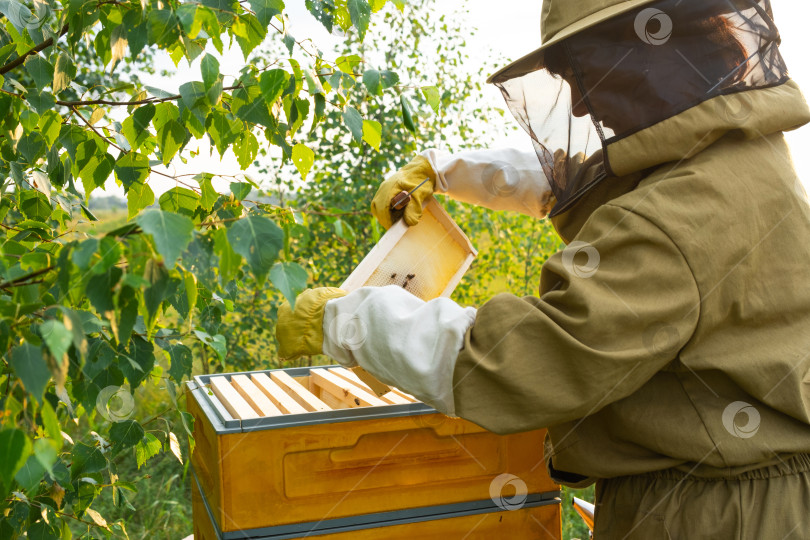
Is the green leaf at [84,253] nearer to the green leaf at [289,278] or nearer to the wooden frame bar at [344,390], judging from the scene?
the green leaf at [289,278]

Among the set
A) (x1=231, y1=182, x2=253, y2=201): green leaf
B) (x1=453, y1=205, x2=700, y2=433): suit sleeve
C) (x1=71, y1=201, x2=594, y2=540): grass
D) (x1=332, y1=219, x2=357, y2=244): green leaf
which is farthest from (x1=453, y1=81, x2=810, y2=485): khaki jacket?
(x1=71, y1=201, x2=594, y2=540): grass

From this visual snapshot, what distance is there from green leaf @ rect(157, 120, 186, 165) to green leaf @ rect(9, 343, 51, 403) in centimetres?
75

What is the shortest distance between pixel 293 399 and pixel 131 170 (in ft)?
2.68

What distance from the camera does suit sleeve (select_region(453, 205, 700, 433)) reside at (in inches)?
52.5

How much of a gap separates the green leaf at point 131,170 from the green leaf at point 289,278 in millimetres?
686

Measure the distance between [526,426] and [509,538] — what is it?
67 cm

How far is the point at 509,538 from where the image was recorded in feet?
6.22

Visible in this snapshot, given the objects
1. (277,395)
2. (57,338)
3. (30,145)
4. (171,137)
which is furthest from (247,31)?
(277,395)

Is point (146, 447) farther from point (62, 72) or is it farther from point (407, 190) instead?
point (407, 190)

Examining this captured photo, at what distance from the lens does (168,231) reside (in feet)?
2.66

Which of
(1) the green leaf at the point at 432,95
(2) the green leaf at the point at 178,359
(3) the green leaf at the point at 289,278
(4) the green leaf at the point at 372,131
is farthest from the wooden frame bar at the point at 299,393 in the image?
(3) the green leaf at the point at 289,278

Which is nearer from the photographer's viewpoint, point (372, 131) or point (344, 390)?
point (372, 131)

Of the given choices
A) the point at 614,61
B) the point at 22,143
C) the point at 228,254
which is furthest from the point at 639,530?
the point at 22,143

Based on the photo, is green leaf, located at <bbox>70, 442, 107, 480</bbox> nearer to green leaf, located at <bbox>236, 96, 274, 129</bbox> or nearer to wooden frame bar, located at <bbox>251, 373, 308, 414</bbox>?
wooden frame bar, located at <bbox>251, 373, 308, 414</bbox>
